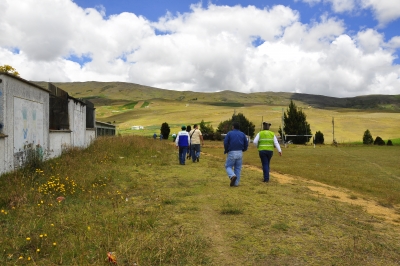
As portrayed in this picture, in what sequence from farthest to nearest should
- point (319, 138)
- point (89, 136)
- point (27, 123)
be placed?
point (319, 138)
point (89, 136)
point (27, 123)

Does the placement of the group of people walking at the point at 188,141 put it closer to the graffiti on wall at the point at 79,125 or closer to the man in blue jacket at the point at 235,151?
the graffiti on wall at the point at 79,125

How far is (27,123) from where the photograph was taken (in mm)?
9688

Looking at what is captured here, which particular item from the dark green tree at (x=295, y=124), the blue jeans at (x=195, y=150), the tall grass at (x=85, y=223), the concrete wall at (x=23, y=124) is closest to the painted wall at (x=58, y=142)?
the concrete wall at (x=23, y=124)

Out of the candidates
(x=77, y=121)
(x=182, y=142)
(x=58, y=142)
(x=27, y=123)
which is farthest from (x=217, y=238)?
(x=77, y=121)

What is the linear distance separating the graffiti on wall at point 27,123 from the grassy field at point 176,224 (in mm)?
895

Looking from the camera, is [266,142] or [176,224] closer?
[176,224]

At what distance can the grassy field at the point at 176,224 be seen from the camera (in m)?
4.16

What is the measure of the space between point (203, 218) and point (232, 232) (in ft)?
2.62

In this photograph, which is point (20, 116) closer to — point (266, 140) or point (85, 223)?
point (85, 223)

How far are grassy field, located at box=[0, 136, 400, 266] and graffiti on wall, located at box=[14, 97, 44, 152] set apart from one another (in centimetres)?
89

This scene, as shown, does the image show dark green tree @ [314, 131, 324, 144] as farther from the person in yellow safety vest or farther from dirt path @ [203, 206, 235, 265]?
dirt path @ [203, 206, 235, 265]

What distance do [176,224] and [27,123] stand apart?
6.35 meters

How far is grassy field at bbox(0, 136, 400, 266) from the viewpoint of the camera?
416 cm

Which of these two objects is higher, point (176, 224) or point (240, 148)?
point (240, 148)
